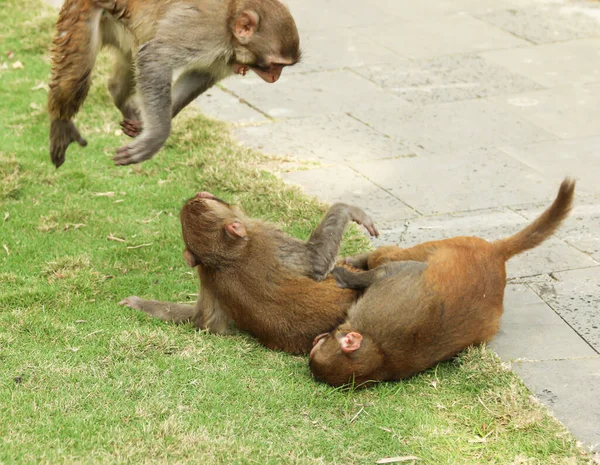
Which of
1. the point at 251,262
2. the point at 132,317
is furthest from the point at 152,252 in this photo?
the point at 251,262

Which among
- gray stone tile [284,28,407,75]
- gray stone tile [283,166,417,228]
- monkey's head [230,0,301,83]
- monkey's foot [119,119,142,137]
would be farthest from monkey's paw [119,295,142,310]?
gray stone tile [284,28,407,75]

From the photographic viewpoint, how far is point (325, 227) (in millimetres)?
5738

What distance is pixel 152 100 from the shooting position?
19.2ft

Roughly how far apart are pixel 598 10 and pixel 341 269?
8.06 meters

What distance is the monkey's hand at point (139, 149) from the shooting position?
225 inches

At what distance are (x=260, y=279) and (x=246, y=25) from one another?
1608 millimetres

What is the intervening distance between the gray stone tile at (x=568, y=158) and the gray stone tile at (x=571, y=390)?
8.47 feet

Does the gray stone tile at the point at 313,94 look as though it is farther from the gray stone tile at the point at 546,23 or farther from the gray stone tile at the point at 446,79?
the gray stone tile at the point at 546,23

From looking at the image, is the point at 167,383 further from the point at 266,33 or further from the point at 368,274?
the point at 266,33

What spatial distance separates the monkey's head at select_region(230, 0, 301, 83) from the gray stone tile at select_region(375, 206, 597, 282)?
1580 mm

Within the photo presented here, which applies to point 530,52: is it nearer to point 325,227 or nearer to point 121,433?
point 325,227

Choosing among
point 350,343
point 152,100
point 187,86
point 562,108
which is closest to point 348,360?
point 350,343

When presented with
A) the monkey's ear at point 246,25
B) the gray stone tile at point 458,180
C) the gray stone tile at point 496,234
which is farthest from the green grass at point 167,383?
the monkey's ear at point 246,25

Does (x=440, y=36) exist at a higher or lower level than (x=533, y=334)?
lower
